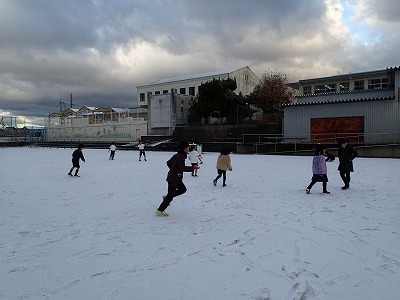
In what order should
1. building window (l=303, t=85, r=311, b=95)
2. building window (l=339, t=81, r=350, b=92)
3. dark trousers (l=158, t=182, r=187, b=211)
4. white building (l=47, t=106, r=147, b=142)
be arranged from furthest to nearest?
1. white building (l=47, t=106, r=147, b=142)
2. building window (l=303, t=85, r=311, b=95)
3. building window (l=339, t=81, r=350, b=92)
4. dark trousers (l=158, t=182, r=187, b=211)

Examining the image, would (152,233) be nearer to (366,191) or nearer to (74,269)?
(74,269)

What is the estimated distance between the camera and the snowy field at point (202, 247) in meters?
3.18

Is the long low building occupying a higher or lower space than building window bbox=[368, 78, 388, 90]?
lower

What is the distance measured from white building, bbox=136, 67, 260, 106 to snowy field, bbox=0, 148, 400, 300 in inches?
1711

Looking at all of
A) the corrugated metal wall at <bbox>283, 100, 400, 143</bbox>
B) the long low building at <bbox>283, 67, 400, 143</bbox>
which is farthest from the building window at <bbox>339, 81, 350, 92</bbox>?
the corrugated metal wall at <bbox>283, 100, 400, 143</bbox>

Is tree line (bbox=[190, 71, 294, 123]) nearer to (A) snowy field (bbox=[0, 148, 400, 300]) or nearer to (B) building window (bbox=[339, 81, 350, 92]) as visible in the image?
(B) building window (bbox=[339, 81, 350, 92])

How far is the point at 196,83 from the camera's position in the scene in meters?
52.7

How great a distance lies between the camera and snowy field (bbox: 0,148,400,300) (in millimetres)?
3182

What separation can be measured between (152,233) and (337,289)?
2.90 metres

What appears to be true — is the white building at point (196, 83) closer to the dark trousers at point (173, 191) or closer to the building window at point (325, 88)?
the building window at point (325, 88)

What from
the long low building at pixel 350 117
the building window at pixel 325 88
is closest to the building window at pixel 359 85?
the building window at pixel 325 88

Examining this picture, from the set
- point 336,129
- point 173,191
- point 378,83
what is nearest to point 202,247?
point 173,191

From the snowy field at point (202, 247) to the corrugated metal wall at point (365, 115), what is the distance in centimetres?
1818

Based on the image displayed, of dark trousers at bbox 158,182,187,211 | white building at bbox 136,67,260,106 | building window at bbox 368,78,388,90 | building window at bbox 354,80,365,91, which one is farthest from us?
white building at bbox 136,67,260,106
